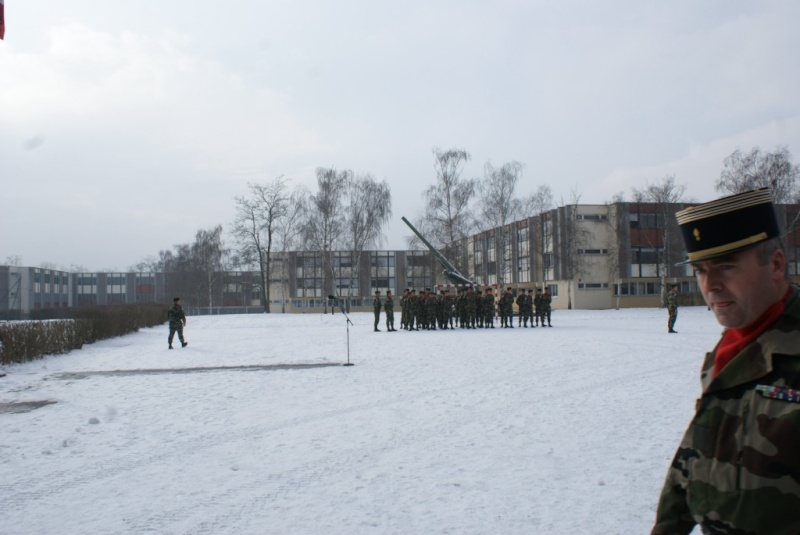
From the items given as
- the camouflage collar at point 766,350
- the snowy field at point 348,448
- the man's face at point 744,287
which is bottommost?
the snowy field at point 348,448

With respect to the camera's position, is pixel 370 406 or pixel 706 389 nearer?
pixel 706 389

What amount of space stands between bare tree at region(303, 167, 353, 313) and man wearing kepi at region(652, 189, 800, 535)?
169ft

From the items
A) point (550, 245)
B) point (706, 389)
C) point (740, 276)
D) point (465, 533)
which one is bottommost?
point (465, 533)

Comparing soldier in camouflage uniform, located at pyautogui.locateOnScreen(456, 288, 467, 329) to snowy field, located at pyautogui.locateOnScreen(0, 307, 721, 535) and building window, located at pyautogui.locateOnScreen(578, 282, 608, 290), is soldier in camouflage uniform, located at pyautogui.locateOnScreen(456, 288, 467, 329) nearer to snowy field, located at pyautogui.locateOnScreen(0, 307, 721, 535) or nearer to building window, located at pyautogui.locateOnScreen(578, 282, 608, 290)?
snowy field, located at pyautogui.locateOnScreen(0, 307, 721, 535)

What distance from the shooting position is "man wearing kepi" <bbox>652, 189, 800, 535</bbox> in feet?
5.15

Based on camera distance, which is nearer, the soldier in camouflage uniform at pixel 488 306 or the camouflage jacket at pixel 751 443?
the camouflage jacket at pixel 751 443

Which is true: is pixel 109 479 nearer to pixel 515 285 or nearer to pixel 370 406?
pixel 370 406

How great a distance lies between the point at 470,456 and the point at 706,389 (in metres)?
4.76

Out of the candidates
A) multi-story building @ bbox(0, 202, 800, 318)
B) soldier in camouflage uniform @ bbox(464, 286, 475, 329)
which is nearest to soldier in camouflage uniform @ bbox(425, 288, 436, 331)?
soldier in camouflage uniform @ bbox(464, 286, 475, 329)

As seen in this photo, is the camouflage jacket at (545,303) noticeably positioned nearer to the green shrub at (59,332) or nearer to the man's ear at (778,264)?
the green shrub at (59,332)

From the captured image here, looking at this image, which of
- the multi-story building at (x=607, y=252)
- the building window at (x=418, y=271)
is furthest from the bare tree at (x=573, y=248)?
the building window at (x=418, y=271)

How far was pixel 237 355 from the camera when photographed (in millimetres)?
17188

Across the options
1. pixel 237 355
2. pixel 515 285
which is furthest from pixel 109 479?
pixel 515 285

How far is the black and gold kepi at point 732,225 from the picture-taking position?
5.84 feet
